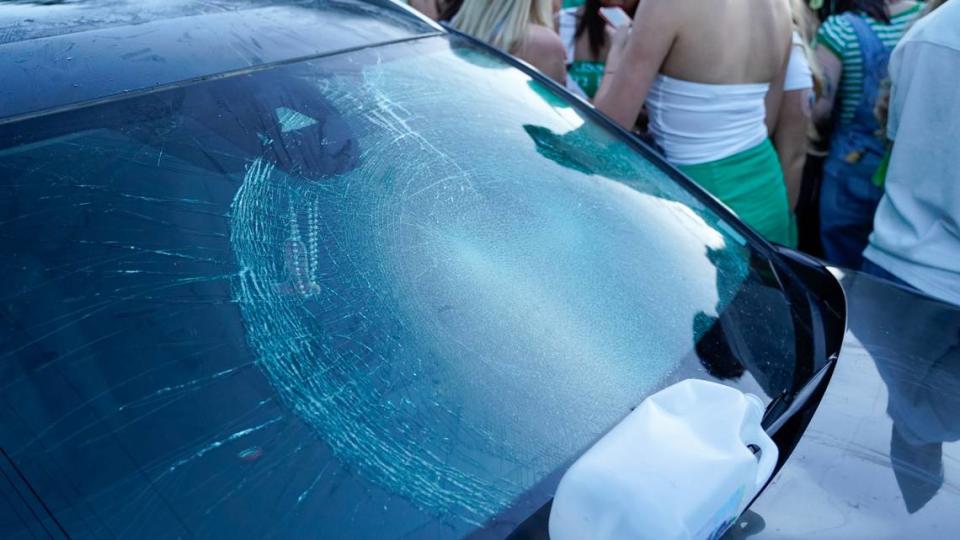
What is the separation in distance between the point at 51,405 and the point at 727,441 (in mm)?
835

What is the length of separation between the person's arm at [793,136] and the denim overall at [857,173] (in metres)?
0.12

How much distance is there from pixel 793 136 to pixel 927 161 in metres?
1.02

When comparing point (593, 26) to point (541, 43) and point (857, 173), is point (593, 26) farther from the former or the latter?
point (857, 173)

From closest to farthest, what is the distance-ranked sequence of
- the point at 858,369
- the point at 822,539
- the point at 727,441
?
the point at 727,441 → the point at 822,539 → the point at 858,369

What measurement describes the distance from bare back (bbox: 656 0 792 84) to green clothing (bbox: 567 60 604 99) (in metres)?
0.74

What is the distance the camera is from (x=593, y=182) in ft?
5.84

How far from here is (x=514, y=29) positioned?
2920mm

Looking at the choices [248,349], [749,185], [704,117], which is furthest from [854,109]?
[248,349]

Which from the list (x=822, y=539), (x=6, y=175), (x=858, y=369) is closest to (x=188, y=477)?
(x=6, y=175)

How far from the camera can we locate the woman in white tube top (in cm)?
258

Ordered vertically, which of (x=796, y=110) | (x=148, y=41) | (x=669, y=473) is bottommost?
(x=796, y=110)

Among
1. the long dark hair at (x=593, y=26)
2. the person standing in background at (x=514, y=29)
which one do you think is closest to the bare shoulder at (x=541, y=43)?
the person standing in background at (x=514, y=29)

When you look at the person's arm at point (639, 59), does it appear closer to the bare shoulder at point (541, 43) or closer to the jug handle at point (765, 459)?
the bare shoulder at point (541, 43)

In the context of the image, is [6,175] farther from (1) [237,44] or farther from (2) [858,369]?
(2) [858,369]
